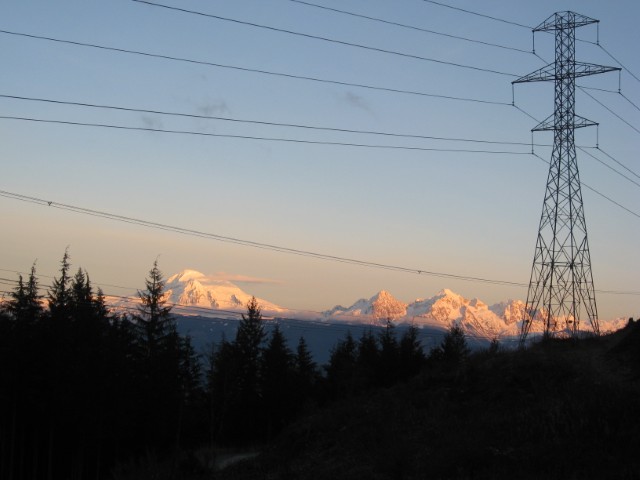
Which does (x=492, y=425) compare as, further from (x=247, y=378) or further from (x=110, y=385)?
(x=247, y=378)

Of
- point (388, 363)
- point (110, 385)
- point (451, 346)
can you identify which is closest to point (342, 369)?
point (388, 363)

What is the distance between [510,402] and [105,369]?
88.8 ft

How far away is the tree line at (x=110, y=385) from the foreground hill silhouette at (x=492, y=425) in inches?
471

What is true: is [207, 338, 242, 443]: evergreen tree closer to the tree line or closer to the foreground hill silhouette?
the tree line

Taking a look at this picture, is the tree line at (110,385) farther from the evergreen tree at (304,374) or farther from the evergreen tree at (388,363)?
the evergreen tree at (388,363)

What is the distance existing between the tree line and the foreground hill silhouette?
11975 millimetres

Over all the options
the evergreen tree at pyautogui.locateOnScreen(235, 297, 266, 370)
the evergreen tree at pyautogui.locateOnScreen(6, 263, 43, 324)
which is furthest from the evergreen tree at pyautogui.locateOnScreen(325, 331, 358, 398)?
the evergreen tree at pyautogui.locateOnScreen(6, 263, 43, 324)

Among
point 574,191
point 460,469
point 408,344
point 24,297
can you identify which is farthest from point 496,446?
point 408,344

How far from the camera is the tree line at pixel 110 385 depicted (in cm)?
4059

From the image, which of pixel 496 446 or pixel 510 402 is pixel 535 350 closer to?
pixel 510 402

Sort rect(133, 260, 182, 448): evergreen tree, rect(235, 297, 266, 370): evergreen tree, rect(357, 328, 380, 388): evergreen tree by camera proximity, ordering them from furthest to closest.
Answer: rect(235, 297, 266, 370): evergreen tree < rect(357, 328, 380, 388): evergreen tree < rect(133, 260, 182, 448): evergreen tree

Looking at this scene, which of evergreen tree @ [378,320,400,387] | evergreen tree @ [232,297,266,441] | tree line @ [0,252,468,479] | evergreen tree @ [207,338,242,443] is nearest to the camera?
tree line @ [0,252,468,479]

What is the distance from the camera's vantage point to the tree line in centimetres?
4059

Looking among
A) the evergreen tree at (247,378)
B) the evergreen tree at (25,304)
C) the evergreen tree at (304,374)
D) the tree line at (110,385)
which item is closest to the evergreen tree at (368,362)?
the tree line at (110,385)
